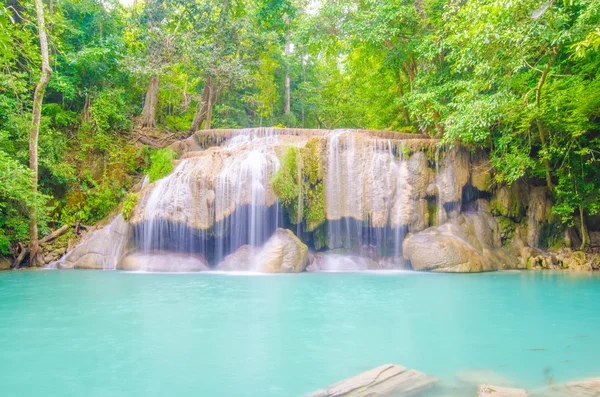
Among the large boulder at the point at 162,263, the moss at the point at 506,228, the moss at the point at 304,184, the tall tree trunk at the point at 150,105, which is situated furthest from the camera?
the tall tree trunk at the point at 150,105

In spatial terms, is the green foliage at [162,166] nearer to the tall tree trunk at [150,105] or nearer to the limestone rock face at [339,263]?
the tall tree trunk at [150,105]

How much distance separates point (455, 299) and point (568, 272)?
643 cm

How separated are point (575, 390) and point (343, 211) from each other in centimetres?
987

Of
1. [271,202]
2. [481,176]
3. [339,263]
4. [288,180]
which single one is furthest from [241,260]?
[481,176]

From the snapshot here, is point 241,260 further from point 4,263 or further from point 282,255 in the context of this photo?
point 4,263

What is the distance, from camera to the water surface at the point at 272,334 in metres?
3.85

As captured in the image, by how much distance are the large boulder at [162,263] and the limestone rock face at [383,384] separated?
9.30 meters

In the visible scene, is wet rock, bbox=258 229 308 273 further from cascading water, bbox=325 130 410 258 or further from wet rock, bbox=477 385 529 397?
wet rock, bbox=477 385 529 397

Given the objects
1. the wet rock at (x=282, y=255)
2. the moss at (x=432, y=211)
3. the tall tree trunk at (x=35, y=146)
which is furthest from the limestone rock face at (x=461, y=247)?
the tall tree trunk at (x=35, y=146)

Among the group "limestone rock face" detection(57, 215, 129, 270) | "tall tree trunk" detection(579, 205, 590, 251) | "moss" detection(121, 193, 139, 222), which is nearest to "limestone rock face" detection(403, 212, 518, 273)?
"tall tree trunk" detection(579, 205, 590, 251)

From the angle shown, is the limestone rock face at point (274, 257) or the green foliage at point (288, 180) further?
the green foliage at point (288, 180)

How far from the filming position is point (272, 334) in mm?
5312

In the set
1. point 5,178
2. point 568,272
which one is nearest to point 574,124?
point 568,272

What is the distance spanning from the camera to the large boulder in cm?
1195
